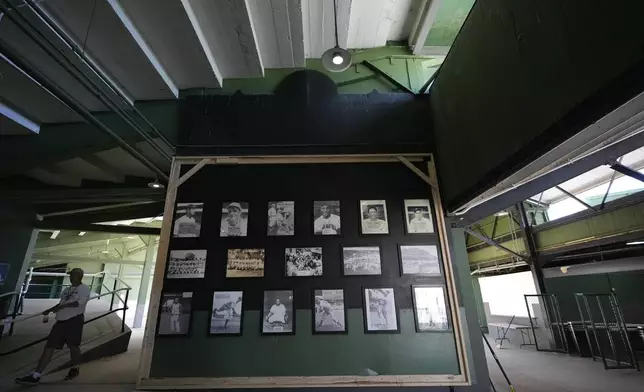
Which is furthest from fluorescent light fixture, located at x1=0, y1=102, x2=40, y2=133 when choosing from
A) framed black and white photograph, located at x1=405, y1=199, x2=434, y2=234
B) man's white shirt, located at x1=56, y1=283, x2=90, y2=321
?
framed black and white photograph, located at x1=405, y1=199, x2=434, y2=234

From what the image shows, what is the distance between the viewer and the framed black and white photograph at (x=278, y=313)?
3115 mm

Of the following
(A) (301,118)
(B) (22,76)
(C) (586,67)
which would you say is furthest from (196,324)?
(C) (586,67)

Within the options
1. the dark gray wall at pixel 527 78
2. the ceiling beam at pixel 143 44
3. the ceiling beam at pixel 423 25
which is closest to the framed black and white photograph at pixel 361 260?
the dark gray wall at pixel 527 78

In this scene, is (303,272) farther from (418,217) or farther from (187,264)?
(418,217)

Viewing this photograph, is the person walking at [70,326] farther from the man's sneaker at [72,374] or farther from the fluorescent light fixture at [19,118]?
the fluorescent light fixture at [19,118]

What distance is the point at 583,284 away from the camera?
813 centimetres

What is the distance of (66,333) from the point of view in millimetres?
3410

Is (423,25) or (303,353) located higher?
(423,25)

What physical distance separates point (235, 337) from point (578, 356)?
832cm

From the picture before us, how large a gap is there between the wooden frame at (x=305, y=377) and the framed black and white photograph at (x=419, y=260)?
9cm

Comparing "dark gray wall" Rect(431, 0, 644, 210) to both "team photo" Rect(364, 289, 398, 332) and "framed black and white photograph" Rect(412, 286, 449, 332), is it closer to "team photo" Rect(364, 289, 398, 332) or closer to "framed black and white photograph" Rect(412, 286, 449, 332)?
"framed black and white photograph" Rect(412, 286, 449, 332)

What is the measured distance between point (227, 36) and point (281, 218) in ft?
7.25

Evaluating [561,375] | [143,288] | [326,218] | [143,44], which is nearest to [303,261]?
[326,218]

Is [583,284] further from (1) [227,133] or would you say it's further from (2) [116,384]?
(2) [116,384]
